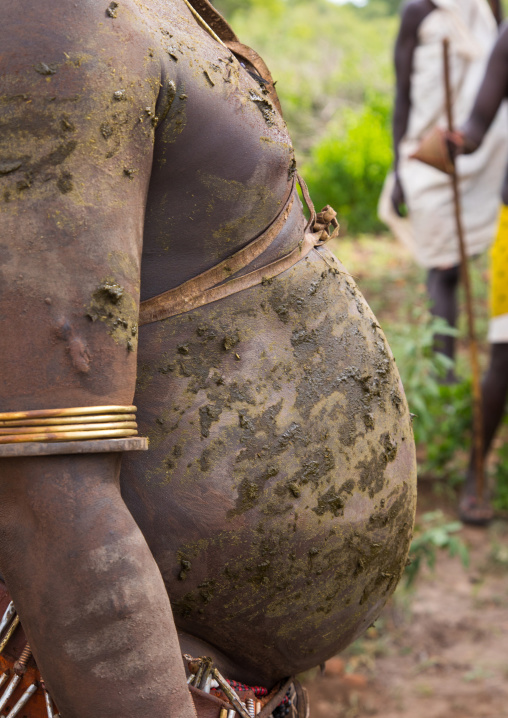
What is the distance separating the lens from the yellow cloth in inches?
159

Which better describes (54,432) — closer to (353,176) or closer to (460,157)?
(460,157)

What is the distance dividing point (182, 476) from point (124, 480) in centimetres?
A: 8

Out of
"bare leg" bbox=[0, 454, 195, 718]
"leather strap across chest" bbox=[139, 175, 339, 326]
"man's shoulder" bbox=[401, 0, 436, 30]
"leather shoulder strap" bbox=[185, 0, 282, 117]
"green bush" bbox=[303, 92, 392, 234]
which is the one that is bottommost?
"bare leg" bbox=[0, 454, 195, 718]

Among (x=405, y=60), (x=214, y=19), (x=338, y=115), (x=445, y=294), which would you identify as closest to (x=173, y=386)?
(x=214, y=19)

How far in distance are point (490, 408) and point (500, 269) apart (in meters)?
0.84

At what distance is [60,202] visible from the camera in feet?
2.66

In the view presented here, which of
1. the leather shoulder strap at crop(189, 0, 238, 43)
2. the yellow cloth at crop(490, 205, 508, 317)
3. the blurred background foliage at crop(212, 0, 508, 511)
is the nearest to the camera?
the leather shoulder strap at crop(189, 0, 238, 43)

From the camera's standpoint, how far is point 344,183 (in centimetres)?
1014

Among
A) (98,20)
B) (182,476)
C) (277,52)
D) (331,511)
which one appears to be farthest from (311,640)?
(277,52)

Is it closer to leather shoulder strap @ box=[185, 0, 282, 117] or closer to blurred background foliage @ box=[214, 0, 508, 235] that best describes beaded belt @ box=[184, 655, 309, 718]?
leather shoulder strap @ box=[185, 0, 282, 117]

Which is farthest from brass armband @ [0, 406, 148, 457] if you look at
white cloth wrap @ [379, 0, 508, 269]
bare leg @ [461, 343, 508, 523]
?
white cloth wrap @ [379, 0, 508, 269]

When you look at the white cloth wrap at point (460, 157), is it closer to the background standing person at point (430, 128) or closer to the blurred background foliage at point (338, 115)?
the background standing person at point (430, 128)

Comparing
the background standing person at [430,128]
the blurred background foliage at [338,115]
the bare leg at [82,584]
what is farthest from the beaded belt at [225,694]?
the blurred background foliage at [338,115]

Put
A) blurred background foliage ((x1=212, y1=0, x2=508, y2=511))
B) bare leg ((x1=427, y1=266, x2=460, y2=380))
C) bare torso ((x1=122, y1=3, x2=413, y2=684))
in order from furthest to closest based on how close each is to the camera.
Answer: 1. bare leg ((x1=427, y1=266, x2=460, y2=380))
2. blurred background foliage ((x1=212, y1=0, x2=508, y2=511))
3. bare torso ((x1=122, y1=3, x2=413, y2=684))
